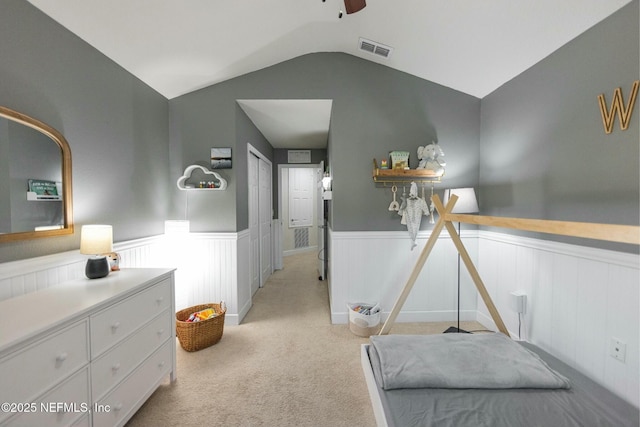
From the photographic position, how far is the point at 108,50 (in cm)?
174

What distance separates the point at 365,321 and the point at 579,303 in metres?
1.53

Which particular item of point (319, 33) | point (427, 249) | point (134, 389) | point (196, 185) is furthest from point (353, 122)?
point (134, 389)

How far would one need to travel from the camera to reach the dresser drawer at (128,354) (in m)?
1.12

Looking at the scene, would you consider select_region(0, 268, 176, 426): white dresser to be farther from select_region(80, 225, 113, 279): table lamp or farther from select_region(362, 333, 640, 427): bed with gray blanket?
select_region(362, 333, 640, 427): bed with gray blanket

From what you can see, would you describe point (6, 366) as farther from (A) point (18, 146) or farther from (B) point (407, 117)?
(B) point (407, 117)

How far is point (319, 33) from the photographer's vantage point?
2.13 meters

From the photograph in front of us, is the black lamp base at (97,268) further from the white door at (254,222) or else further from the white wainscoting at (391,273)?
the white wainscoting at (391,273)

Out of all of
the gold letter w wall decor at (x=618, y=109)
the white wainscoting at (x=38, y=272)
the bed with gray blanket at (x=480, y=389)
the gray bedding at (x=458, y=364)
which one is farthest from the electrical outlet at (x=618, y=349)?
the white wainscoting at (x=38, y=272)

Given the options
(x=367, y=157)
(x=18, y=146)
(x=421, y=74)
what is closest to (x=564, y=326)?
(x=367, y=157)

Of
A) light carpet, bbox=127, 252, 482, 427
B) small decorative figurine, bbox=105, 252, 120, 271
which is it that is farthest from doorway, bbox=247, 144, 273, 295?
small decorative figurine, bbox=105, 252, 120, 271

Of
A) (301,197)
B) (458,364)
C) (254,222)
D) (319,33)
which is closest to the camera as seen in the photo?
(458,364)

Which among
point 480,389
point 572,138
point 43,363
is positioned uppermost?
point 572,138

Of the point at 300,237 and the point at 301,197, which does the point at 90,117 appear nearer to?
the point at 301,197

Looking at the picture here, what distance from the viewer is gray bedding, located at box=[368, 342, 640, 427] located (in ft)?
3.50
